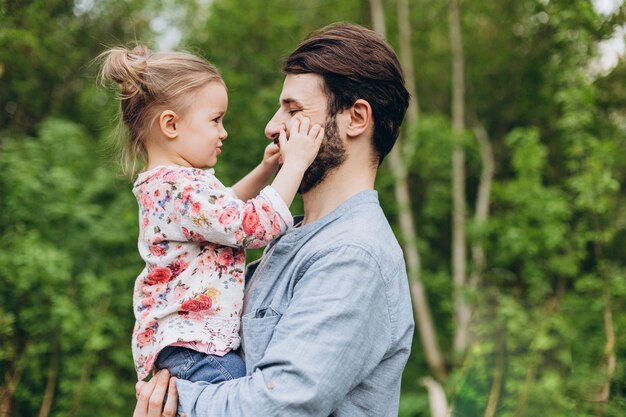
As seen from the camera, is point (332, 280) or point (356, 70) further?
point (356, 70)

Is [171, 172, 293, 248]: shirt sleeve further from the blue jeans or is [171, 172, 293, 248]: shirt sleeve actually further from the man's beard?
the blue jeans

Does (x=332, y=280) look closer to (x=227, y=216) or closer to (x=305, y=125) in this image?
(x=227, y=216)

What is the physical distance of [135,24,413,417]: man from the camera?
4.72 feet

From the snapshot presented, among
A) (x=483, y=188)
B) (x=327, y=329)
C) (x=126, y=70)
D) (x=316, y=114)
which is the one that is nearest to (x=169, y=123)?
(x=126, y=70)

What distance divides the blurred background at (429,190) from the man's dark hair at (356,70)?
42.4 inches

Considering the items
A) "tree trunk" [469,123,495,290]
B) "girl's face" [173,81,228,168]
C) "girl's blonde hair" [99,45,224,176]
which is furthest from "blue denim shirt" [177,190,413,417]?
"tree trunk" [469,123,495,290]

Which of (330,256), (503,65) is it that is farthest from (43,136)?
(503,65)

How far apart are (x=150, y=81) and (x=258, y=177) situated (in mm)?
503

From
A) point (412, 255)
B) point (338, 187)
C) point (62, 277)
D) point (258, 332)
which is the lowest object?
point (62, 277)

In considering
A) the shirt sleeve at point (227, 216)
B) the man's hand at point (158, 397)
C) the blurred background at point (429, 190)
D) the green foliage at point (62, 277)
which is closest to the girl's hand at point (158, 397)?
the man's hand at point (158, 397)

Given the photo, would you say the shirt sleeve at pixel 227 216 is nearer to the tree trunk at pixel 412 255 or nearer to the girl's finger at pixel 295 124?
the girl's finger at pixel 295 124

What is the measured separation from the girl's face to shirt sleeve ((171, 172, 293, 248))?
0.64 ft

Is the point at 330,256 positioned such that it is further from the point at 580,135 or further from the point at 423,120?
the point at 423,120

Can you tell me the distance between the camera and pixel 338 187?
1.92m
